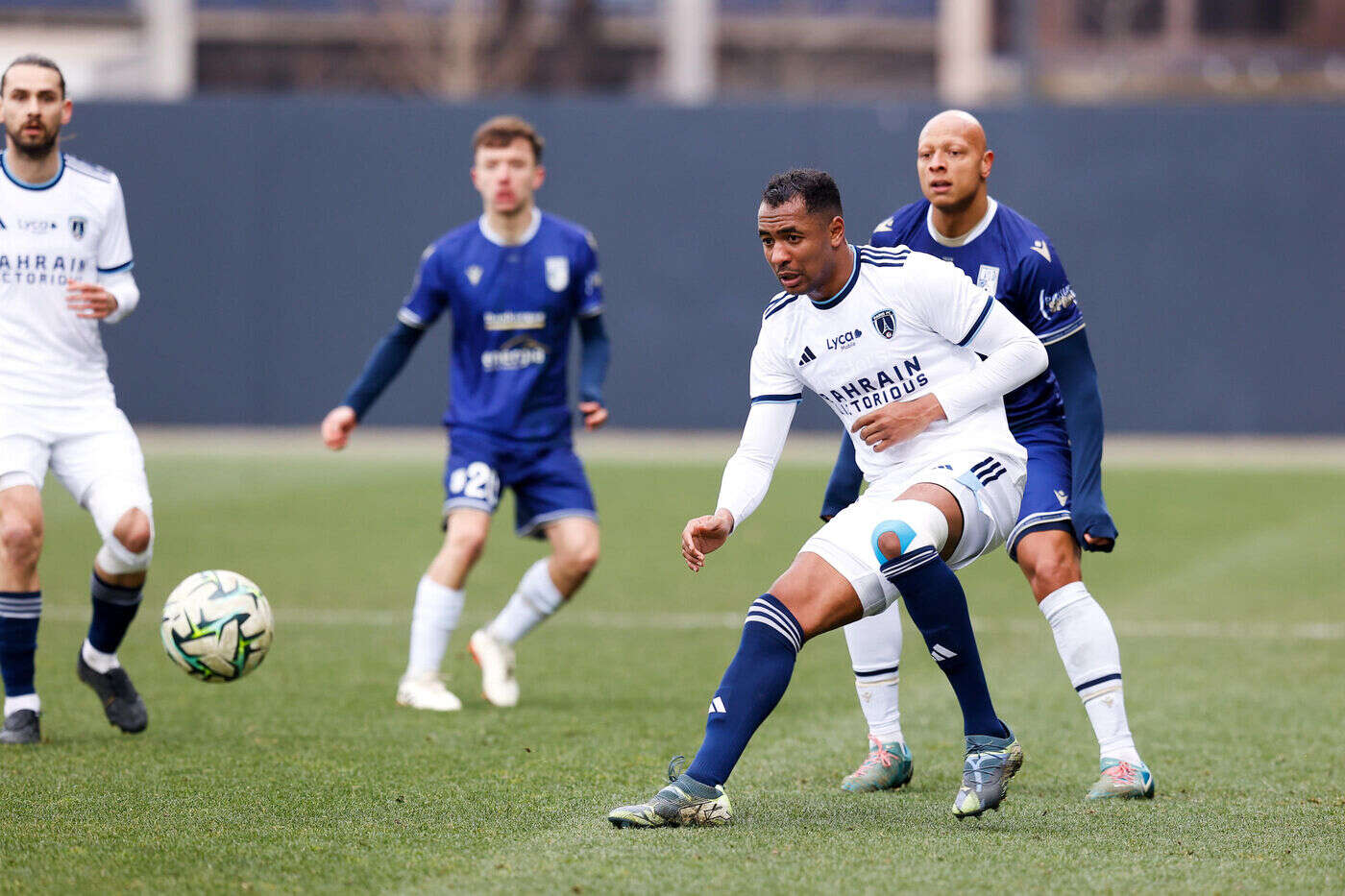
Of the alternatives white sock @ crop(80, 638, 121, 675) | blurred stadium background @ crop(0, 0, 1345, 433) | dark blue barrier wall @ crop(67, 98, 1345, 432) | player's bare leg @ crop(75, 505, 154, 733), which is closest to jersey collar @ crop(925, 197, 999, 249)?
player's bare leg @ crop(75, 505, 154, 733)

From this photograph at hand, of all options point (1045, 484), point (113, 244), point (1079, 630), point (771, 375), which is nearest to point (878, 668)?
point (1079, 630)

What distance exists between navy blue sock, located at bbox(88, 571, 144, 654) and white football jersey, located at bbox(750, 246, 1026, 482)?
8.76 ft

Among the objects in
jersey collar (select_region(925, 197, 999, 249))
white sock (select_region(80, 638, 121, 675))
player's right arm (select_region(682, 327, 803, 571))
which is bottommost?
white sock (select_region(80, 638, 121, 675))

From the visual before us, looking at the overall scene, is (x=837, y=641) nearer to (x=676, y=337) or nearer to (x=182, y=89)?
(x=676, y=337)

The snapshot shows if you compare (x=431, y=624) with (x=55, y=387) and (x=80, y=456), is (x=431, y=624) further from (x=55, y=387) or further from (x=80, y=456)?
(x=55, y=387)

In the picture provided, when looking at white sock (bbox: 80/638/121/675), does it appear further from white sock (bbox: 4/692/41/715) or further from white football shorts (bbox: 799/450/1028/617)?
white football shorts (bbox: 799/450/1028/617)

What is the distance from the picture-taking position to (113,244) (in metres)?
6.56

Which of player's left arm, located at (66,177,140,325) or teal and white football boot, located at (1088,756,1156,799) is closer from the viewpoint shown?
teal and white football boot, located at (1088,756,1156,799)

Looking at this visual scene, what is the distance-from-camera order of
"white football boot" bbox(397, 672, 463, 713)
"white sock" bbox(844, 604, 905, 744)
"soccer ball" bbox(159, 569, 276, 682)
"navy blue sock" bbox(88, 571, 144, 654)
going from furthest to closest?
"white football boot" bbox(397, 672, 463, 713), "navy blue sock" bbox(88, 571, 144, 654), "soccer ball" bbox(159, 569, 276, 682), "white sock" bbox(844, 604, 905, 744)

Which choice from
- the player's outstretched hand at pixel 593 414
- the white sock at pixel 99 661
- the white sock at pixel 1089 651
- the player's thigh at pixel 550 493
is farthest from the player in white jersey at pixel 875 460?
the white sock at pixel 99 661

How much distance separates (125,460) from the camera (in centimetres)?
643

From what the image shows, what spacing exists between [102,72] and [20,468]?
2456 cm

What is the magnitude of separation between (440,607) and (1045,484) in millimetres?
2754

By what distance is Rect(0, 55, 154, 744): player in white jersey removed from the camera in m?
6.27
